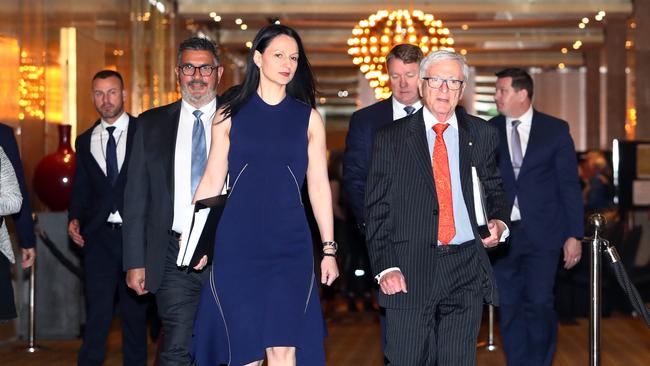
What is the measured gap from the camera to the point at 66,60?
11562 millimetres

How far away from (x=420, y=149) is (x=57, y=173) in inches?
228

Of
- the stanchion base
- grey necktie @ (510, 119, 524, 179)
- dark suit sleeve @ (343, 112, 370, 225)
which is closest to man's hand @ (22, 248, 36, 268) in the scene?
dark suit sleeve @ (343, 112, 370, 225)

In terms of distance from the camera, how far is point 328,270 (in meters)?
4.37

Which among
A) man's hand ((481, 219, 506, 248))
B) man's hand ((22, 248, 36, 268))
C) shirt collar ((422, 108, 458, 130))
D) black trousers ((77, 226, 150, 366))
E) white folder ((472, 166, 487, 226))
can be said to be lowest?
black trousers ((77, 226, 150, 366))

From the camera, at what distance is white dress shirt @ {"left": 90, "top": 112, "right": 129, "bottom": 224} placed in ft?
23.3

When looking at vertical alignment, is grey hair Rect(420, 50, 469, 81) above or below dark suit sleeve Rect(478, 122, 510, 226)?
above

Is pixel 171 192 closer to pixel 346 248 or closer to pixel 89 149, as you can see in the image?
pixel 89 149

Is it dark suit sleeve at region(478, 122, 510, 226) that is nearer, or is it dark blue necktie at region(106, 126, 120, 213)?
dark suit sleeve at region(478, 122, 510, 226)

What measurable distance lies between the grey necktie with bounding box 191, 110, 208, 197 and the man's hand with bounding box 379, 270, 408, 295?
3.59 feet

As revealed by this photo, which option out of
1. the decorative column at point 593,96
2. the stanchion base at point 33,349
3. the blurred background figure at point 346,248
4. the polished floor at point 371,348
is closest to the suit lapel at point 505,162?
the polished floor at point 371,348

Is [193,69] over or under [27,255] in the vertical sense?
over

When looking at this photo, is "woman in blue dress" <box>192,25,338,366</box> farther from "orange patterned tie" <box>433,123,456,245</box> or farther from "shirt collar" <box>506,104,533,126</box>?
"shirt collar" <box>506,104,533,126</box>

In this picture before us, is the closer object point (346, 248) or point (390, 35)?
point (346, 248)

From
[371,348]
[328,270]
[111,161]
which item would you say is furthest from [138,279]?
[371,348]
